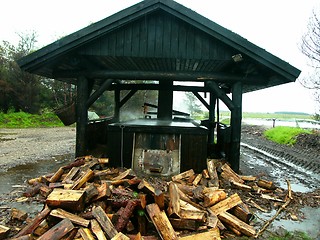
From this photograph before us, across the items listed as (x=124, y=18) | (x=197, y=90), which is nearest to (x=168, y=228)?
(x=124, y=18)

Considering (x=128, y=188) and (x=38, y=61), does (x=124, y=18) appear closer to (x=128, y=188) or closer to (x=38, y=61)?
(x=38, y=61)

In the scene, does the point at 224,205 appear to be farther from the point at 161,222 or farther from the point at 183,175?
the point at 183,175

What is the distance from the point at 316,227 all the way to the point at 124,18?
577 cm

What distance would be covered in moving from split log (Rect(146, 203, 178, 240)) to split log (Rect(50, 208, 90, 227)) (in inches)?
36.4

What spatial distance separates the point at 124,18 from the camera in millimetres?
5840

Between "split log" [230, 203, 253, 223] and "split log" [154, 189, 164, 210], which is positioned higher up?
"split log" [154, 189, 164, 210]

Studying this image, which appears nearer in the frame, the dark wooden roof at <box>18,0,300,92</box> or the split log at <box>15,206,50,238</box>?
the split log at <box>15,206,50,238</box>

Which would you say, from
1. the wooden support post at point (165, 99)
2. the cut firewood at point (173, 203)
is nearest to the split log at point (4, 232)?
the cut firewood at point (173, 203)

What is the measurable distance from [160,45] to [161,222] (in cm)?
426

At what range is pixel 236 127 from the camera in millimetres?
6668

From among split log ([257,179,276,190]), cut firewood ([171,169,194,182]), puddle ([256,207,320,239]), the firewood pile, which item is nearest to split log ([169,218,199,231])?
the firewood pile

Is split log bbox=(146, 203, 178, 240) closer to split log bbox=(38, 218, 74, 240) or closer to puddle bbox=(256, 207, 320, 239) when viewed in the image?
split log bbox=(38, 218, 74, 240)

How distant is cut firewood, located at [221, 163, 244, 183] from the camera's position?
6.09 meters

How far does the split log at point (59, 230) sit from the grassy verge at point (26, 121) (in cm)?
2307
